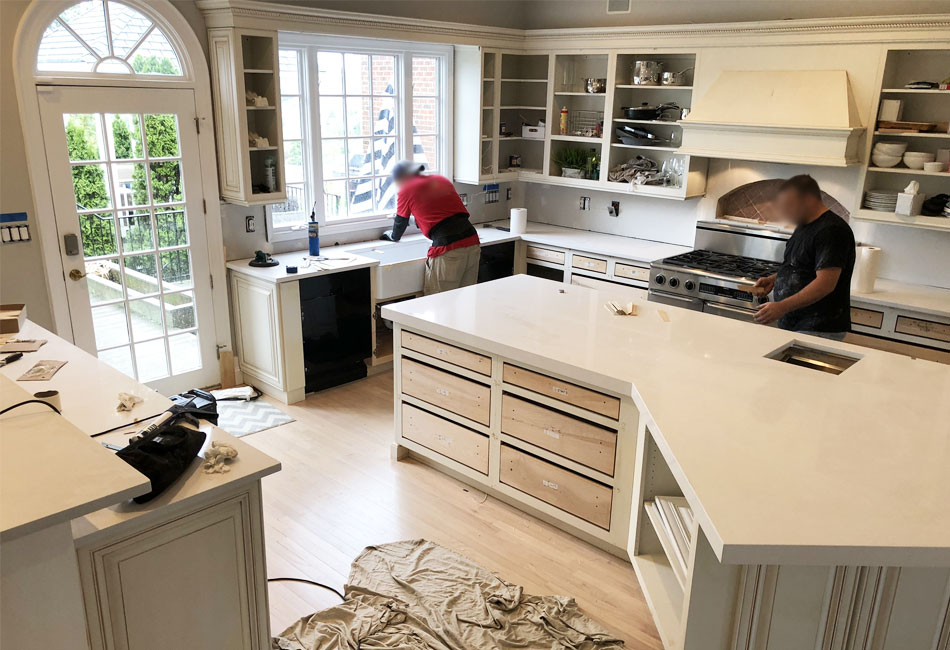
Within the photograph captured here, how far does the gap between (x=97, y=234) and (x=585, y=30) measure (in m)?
3.68

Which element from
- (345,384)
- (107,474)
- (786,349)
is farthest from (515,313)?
(107,474)

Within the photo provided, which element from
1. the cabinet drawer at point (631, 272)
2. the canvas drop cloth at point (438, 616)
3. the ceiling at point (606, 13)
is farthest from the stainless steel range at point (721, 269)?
the canvas drop cloth at point (438, 616)

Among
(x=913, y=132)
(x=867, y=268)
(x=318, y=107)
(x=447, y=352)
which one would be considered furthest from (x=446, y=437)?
(x=913, y=132)

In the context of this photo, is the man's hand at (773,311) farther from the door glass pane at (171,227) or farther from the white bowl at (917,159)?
the door glass pane at (171,227)

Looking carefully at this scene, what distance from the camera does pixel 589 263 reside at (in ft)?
18.0

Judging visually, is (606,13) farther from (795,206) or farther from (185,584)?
(185,584)

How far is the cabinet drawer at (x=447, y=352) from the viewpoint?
331cm

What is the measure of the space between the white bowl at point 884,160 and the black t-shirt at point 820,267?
3.99 feet

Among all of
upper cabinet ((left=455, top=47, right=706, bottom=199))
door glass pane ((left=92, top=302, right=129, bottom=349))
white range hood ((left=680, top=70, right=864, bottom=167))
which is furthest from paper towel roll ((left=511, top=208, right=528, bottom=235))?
door glass pane ((left=92, top=302, right=129, bottom=349))

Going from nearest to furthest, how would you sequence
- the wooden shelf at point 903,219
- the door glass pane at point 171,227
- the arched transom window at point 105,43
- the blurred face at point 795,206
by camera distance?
the blurred face at point 795,206 → the arched transom window at point 105,43 → the wooden shelf at point 903,219 → the door glass pane at point 171,227

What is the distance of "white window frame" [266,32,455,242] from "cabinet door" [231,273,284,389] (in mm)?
491

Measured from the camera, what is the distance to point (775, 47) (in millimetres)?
4613

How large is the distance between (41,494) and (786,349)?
8.98ft

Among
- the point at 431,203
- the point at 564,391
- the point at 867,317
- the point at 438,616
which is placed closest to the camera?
the point at 438,616
